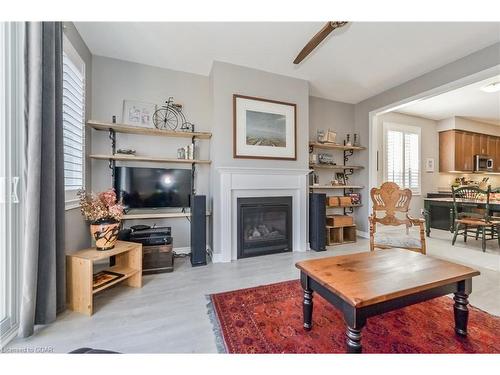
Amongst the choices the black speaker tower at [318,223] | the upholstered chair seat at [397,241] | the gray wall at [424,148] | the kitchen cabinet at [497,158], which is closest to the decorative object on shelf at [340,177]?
the black speaker tower at [318,223]

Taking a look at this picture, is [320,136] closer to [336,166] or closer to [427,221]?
[336,166]

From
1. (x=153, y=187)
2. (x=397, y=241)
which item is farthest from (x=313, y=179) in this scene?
(x=153, y=187)

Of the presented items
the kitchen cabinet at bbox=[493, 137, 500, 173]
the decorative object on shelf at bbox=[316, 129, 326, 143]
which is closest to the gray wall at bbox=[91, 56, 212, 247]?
the decorative object on shelf at bbox=[316, 129, 326, 143]

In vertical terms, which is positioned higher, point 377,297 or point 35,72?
point 35,72

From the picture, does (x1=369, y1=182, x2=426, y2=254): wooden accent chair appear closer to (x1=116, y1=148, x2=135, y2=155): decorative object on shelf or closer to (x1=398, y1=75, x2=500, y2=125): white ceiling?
(x1=398, y1=75, x2=500, y2=125): white ceiling

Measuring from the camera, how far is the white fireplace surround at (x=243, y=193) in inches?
114

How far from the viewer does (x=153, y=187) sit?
9.20ft

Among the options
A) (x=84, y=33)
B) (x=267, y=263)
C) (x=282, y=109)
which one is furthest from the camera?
(x=282, y=109)

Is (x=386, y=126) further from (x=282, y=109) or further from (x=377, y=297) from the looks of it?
(x=377, y=297)

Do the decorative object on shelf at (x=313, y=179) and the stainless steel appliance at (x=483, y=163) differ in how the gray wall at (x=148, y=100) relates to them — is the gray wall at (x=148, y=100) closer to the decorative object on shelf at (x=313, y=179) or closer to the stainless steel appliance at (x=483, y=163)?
the decorative object on shelf at (x=313, y=179)

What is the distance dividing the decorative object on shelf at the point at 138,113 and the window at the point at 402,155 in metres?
4.53
